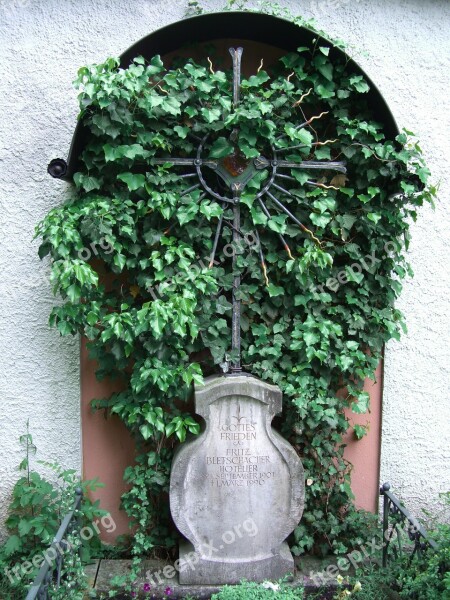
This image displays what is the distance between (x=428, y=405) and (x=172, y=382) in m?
1.86

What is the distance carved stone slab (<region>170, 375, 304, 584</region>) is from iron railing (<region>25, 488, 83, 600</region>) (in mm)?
575

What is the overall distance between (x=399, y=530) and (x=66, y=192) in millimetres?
2972

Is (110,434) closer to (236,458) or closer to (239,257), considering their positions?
(236,458)

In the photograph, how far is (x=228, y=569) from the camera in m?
3.43

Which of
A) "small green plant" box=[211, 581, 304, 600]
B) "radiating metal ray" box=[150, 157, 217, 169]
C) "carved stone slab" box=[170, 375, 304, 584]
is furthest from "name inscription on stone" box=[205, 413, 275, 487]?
"radiating metal ray" box=[150, 157, 217, 169]

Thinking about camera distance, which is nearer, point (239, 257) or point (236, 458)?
point (236, 458)

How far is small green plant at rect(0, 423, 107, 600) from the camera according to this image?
3.41m

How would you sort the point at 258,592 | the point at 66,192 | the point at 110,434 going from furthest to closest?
the point at 110,434, the point at 66,192, the point at 258,592

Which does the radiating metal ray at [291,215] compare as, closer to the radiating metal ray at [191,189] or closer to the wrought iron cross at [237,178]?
the wrought iron cross at [237,178]

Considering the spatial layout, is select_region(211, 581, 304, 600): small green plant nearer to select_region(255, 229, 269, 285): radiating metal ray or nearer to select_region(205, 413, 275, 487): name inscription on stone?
select_region(205, 413, 275, 487): name inscription on stone

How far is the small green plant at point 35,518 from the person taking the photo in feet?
11.2

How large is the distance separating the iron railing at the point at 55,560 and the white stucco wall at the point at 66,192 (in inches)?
21.9

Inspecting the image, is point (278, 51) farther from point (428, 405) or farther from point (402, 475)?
point (402, 475)

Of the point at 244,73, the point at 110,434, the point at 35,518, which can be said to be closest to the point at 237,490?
the point at 110,434
